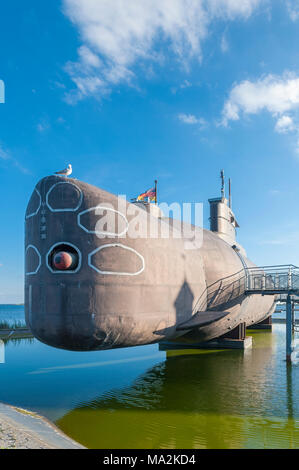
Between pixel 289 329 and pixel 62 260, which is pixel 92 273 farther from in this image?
pixel 289 329

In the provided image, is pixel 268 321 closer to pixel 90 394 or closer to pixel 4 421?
pixel 90 394

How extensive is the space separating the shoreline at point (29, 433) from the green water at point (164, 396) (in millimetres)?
510

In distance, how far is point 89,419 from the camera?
10.3 m

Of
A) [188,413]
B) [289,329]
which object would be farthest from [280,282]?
[188,413]

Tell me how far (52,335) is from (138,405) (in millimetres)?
3864

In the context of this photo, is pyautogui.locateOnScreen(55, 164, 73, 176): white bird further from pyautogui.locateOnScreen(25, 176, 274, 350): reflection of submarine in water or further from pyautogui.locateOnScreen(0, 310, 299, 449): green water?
pyautogui.locateOnScreen(0, 310, 299, 449): green water

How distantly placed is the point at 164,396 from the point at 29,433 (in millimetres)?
5384

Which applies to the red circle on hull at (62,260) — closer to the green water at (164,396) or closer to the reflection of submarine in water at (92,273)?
the reflection of submarine in water at (92,273)

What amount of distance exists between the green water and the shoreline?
0.51 meters

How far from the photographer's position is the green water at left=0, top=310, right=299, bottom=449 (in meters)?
9.15

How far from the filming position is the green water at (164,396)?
915 cm
